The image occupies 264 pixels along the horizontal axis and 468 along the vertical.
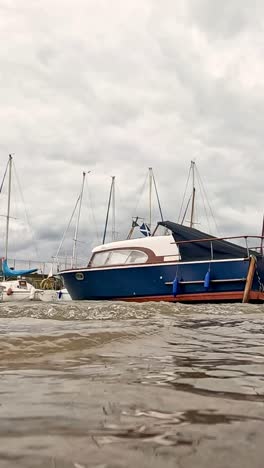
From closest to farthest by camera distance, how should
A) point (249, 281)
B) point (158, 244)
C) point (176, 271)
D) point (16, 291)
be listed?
point (249, 281), point (176, 271), point (158, 244), point (16, 291)

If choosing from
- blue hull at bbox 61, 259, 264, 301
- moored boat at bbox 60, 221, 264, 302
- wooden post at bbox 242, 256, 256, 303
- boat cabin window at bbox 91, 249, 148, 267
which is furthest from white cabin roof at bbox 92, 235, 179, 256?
wooden post at bbox 242, 256, 256, 303

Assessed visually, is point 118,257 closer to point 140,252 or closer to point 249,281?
point 140,252

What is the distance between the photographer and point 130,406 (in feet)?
6.21

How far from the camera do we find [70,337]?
4.41 metres

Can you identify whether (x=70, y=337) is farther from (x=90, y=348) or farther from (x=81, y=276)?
(x=81, y=276)

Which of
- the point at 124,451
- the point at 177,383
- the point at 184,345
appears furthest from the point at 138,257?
the point at 124,451

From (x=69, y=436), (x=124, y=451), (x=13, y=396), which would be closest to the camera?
(x=124, y=451)

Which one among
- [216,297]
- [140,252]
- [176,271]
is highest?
[140,252]

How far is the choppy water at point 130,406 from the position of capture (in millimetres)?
1297

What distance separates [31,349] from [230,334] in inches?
106

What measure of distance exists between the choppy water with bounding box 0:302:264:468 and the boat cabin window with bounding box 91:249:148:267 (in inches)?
481

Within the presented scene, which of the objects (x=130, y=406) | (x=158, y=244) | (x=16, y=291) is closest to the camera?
(x=130, y=406)

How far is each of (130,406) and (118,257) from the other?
15040 mm

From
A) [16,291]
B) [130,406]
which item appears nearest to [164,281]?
[130,406]
